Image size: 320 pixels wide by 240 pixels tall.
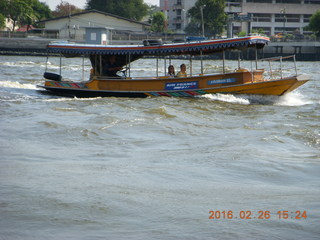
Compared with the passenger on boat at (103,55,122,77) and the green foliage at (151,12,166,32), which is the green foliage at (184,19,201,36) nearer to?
the green foliage at (151,12,166,32)

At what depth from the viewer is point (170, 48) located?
1606 centimetres

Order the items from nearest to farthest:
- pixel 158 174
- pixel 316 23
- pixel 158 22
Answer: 1. pixel 158 174
2. pixel 316 23
3. pixel 158 22

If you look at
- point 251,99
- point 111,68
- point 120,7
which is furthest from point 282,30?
point 251,99

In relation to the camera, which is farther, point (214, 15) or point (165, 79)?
point (214, 15)

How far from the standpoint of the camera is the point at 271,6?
86500mm

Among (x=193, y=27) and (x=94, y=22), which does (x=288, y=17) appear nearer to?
(x=193, y=27)

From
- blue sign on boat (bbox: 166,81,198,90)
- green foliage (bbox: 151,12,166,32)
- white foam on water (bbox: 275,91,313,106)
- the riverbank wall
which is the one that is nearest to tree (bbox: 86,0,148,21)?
green foliage (bbox: 151,12,166,32)

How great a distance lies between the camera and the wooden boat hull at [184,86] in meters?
15.2

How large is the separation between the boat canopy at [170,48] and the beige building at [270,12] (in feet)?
223

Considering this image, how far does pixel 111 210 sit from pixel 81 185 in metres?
1.00

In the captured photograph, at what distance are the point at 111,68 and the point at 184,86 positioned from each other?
2812mm

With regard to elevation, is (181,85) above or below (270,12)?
below

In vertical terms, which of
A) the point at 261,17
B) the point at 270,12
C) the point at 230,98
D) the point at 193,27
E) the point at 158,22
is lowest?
the point at 230,98
